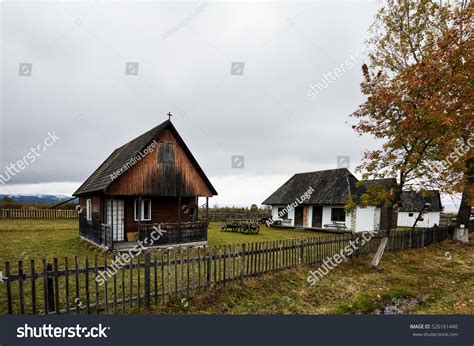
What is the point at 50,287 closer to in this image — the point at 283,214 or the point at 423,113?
the point at 423,113

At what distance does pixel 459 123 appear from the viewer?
30.0 feet

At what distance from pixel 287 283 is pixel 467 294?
5392mm

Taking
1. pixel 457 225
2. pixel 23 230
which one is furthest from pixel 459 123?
pixel 23 230

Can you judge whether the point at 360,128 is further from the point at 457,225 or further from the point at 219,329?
the point at 457,225

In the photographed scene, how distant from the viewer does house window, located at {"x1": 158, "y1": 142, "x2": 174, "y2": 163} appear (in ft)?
48.4

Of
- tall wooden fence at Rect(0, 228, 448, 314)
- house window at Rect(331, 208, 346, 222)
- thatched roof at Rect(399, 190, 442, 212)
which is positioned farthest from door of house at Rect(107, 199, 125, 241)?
thatched roof at Rect(399, 190, 442, 212)

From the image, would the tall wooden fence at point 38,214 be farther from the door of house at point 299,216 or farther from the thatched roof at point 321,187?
the door of house at point 299,216

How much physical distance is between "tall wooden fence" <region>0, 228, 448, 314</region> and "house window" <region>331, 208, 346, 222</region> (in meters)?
10.9

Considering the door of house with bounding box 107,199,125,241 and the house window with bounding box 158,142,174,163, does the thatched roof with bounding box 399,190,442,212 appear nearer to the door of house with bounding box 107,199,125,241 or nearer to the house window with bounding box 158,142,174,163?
the house window with bounding box 158,142,174,163

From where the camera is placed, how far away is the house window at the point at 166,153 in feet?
48.4

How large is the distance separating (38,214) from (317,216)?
101ft

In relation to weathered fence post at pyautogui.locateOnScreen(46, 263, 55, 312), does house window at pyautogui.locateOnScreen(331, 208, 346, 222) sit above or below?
below

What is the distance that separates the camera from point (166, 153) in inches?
590

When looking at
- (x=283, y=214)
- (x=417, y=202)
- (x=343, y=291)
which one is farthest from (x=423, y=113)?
(x=417, y=202)
